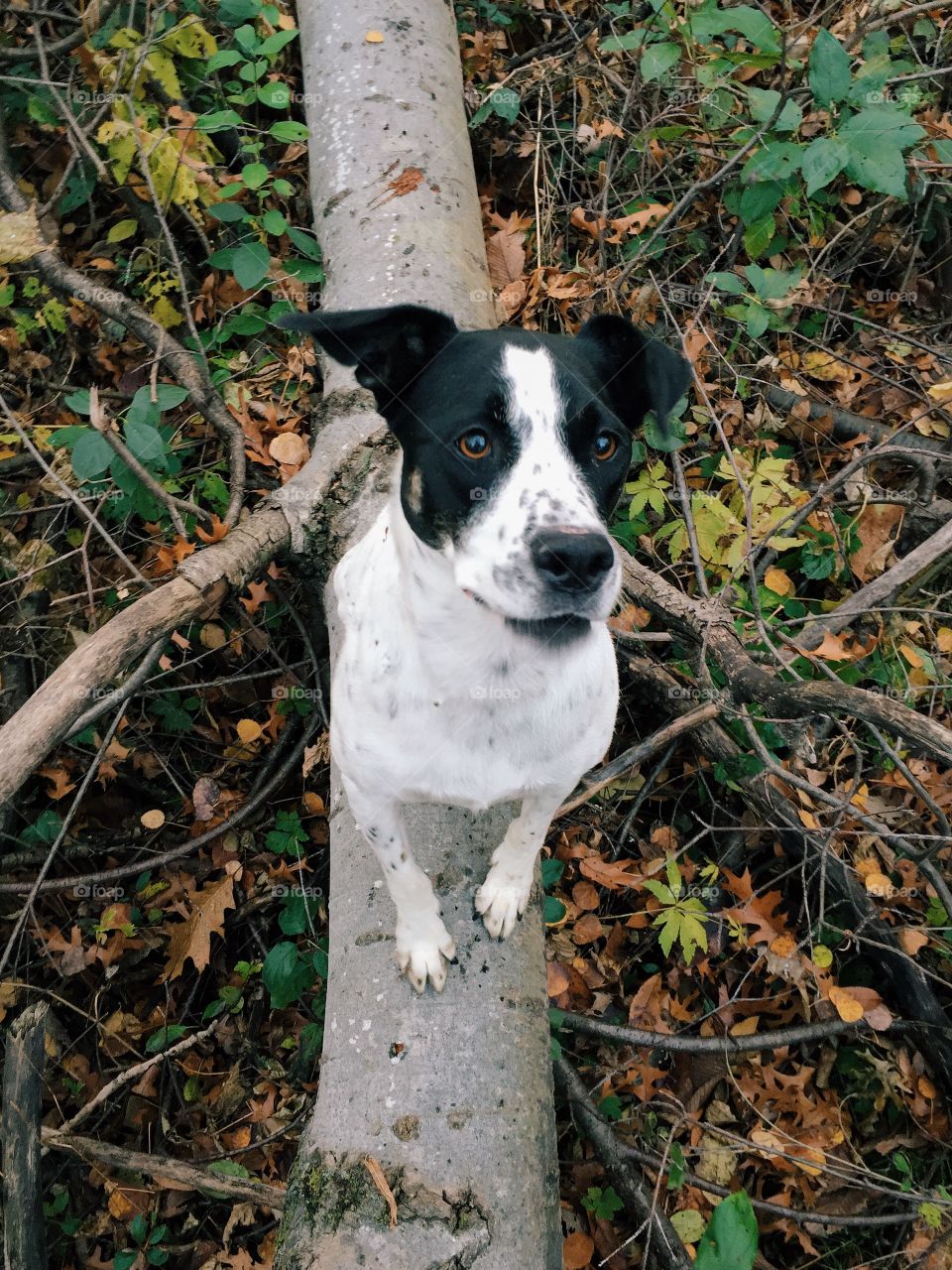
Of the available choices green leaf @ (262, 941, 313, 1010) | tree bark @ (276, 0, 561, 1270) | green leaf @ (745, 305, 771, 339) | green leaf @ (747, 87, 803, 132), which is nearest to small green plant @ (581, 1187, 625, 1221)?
tree bark @ (276, 0, 561, 1270)

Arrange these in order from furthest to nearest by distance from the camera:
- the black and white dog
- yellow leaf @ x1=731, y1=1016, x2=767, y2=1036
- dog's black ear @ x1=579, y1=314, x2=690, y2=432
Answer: yellow leaf @ x1=731, y1=1016, x2=767, y2=1036 < dog's black ear @ x1=579, y1=314, x2=690, y2=432 < the black and white dog

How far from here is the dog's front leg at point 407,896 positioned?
258 centimetres

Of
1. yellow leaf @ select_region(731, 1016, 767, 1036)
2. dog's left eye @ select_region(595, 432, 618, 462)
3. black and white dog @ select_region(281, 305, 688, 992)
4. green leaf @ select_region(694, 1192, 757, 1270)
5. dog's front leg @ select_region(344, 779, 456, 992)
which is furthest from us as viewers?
yellow leaf @ select_region(731, 1016, 767, 1036)

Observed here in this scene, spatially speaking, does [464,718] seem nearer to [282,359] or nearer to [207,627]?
[207,627]

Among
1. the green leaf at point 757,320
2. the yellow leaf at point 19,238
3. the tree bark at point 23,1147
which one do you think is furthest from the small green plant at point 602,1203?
the yellow leaf at point 19,238

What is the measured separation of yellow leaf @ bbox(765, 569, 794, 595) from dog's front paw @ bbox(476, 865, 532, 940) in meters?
2.02

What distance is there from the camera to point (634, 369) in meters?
2.63

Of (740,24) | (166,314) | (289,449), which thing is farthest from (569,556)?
(166,314)

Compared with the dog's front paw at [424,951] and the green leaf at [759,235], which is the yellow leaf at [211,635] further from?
the green leaf at [759,235]

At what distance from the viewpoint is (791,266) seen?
502 centimetres

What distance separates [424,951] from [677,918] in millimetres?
1267

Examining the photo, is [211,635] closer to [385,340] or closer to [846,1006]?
[385,340]

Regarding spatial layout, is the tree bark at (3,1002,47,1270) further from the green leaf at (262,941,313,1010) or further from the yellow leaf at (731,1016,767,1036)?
the yellow leaf at (731,1016,767,1036)

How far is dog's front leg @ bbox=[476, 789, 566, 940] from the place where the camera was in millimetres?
2738
